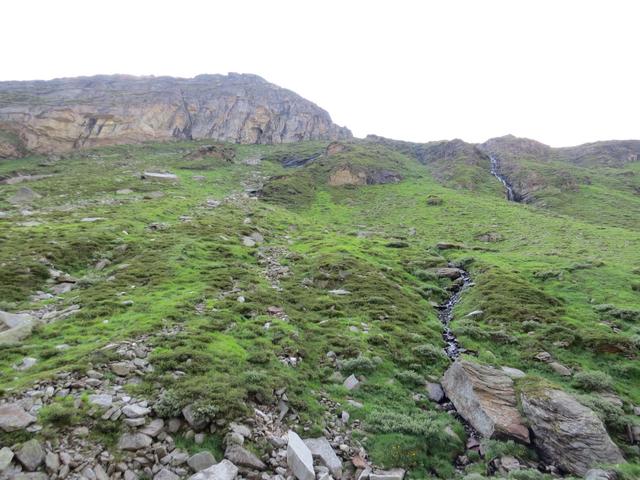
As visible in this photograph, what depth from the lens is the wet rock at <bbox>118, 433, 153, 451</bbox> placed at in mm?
10375

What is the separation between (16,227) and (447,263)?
44.8 meters

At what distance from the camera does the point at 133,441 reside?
1054 cm

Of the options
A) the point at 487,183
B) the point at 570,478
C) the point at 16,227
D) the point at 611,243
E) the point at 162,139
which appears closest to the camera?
the point at 570,478

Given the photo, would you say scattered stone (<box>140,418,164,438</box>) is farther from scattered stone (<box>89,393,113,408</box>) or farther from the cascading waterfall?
the cascading waterfall

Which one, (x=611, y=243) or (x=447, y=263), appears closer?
(x=447, y=263)

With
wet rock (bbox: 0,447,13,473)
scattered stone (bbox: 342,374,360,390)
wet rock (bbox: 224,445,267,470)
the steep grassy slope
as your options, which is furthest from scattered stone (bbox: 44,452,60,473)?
scattered stone (bbox: 342,374,360,390)

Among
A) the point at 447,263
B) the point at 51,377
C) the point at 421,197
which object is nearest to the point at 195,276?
the point at 51,377

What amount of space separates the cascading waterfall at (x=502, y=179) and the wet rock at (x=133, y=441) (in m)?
127

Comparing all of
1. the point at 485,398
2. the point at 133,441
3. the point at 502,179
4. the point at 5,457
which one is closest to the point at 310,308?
the point at 485,398

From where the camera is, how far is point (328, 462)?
11633mm

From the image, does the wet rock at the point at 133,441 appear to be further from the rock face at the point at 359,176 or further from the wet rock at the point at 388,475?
the rock face at the point at 359,176

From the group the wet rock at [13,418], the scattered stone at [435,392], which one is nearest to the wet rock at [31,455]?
the wet rock at [13,418]

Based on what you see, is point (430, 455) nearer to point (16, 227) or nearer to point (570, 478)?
point (570, 478)

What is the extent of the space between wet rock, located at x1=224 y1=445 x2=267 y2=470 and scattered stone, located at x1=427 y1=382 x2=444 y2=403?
28.9 ft
